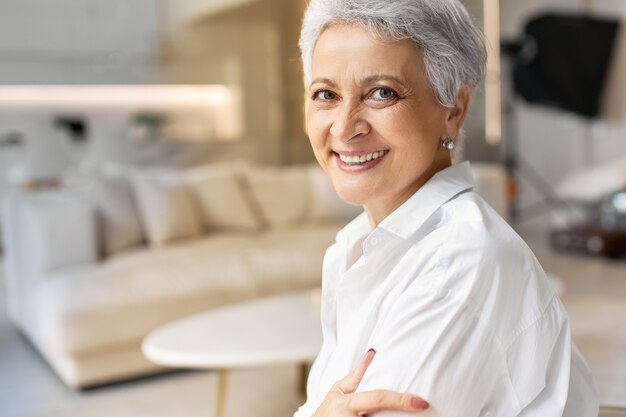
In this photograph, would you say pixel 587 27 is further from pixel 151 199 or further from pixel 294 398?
pixel 294 398

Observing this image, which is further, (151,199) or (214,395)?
(151,199)

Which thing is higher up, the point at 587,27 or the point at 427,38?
the point at 427,38

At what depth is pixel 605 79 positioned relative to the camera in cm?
552

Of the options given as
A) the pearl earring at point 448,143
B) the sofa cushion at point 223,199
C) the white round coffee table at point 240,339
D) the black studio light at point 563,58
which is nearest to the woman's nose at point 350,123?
the pearl earring at point 448,143

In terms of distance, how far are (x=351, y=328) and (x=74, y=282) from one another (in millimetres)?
2175

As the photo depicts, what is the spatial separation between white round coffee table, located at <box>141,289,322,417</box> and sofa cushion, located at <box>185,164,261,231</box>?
923mm

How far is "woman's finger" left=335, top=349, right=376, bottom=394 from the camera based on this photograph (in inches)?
30.7

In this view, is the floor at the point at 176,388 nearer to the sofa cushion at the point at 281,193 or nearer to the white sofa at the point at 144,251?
the white sofa at the point at 144,251

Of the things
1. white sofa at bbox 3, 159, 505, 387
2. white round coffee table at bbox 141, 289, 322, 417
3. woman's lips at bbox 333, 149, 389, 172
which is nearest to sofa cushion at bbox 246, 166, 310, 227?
white sofa at bbox 3, 159, 505, 387

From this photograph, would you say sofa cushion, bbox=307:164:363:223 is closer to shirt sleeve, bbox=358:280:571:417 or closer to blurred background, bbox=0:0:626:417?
blurred background, bbox=0:0:626:417

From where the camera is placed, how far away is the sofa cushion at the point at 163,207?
3.22m

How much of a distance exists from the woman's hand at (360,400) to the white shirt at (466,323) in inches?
0.4

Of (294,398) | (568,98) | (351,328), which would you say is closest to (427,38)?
(351,328)

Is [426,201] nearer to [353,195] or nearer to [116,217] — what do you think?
[353,195]
